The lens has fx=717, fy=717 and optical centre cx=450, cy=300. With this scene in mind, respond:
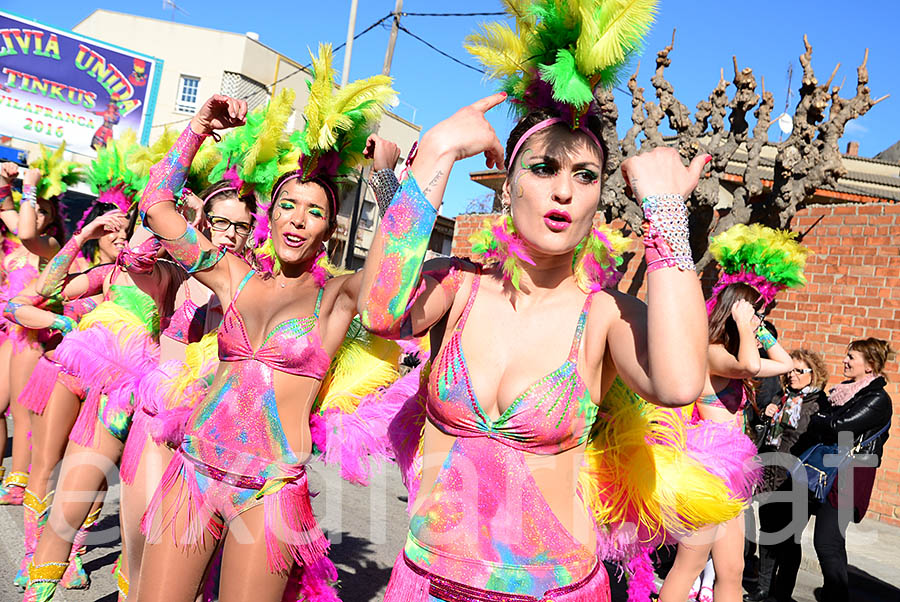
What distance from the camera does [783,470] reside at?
17.6 ft

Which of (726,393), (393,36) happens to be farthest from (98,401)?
(393,36)

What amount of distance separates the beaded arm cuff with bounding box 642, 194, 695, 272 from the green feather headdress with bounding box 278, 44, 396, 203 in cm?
131

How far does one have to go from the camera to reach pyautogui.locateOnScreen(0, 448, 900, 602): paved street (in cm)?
416

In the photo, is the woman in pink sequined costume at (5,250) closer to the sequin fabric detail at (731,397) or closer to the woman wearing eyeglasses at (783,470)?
the sequin fabric detail at (731,397)

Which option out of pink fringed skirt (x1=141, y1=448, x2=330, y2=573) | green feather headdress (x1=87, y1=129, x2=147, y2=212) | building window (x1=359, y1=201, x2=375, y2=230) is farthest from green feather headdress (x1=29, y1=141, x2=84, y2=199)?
building window (x1=359, y1=201, x2=375, y2=230)

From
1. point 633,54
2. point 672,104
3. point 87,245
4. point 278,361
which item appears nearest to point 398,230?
point 633,54

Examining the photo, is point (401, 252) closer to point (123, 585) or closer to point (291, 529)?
point (291, 529)

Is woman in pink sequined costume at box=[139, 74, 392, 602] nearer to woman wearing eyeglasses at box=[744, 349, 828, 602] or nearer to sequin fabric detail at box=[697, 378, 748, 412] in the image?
sequin fabric detail at box=[697, 378, 748, 412]

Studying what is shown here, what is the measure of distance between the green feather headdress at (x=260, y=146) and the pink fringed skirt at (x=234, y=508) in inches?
46.2

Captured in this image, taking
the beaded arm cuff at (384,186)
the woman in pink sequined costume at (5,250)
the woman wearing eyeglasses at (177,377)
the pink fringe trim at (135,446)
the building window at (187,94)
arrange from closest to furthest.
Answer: the beaded arm cuff at (384,186) < the woman wearing eyeglasses at (177,377) < the pink fringe trim at (135,446) < the woman in pink sequined costume at (5,250) < the building window at (187,94)

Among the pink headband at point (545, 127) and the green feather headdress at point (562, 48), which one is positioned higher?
the green feather headdress at point (562, 48)

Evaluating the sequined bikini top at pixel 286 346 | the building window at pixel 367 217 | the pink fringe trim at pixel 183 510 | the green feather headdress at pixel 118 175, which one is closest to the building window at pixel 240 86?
the building window at pixel 367 217

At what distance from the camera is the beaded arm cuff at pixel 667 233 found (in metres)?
1.56

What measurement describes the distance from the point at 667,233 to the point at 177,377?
92.9 inches
